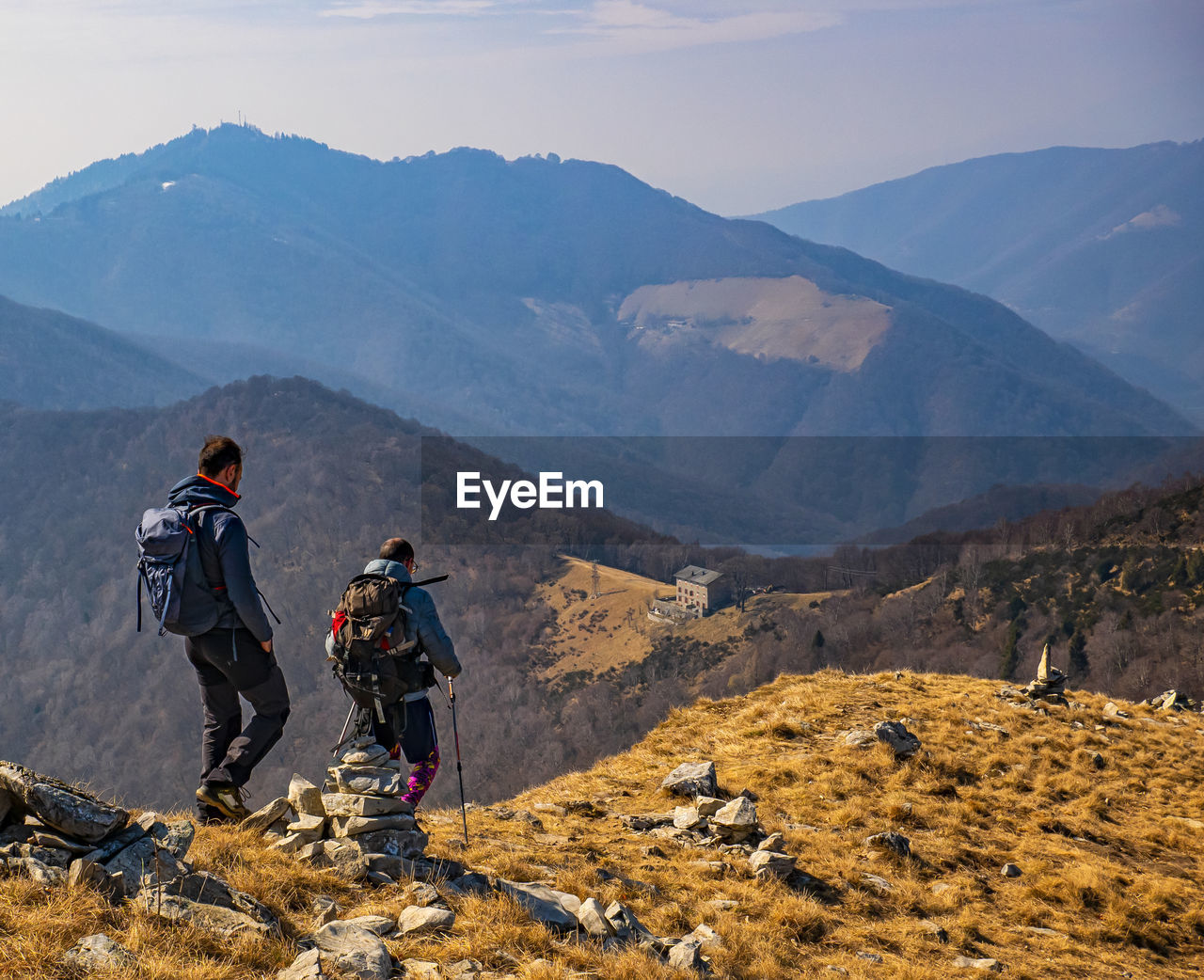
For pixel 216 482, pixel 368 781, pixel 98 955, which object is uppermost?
pixel 216 482

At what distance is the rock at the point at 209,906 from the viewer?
241 inches

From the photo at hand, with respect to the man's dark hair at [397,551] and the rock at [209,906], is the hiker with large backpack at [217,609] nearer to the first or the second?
the man's dark hair at [397,551]

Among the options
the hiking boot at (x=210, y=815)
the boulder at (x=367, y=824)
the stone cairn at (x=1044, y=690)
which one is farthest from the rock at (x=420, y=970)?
the stone cairn at (x=1044, y=690)

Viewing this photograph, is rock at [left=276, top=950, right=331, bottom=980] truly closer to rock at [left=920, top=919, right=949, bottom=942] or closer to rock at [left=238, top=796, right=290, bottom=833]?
rock at [left=238, top=796, right=290, bottom=833]

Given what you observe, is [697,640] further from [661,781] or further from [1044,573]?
[661,781]

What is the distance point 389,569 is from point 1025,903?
23.8ft

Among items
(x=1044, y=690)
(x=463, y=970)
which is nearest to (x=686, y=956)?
(x=463, y=970)

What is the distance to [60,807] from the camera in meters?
6.41

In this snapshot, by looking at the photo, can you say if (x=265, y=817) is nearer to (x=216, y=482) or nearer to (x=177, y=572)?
(x=177, y=572)

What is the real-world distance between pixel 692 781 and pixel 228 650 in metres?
6.46

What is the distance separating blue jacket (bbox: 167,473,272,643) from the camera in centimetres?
765

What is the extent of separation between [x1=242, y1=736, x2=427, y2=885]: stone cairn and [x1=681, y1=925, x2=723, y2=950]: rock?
2.29 metres

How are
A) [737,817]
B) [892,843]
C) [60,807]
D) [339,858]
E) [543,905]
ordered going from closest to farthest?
[60,807], [543,905], [339,858], [737,817], [892,843]

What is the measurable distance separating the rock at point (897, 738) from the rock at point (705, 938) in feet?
22.5
